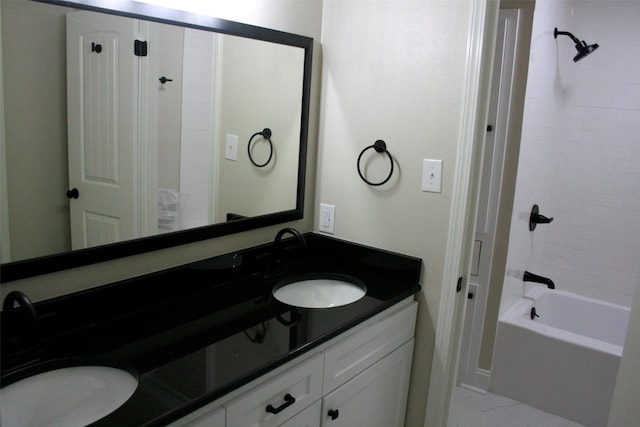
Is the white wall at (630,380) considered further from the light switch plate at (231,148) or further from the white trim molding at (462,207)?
the light switch plate at (231,148)

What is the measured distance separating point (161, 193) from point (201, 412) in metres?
0.73

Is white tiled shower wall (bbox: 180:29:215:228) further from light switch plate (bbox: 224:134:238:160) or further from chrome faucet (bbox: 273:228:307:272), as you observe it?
chrome faucet (bbox: 273:228:307:272)

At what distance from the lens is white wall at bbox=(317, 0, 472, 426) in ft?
5.65

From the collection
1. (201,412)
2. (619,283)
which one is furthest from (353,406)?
(619,283)

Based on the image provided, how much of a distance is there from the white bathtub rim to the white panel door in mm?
2144

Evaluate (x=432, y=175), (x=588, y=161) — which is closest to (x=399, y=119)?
(x=432, y=175)

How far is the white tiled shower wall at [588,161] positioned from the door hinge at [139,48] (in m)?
2.09

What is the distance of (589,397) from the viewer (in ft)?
8.29

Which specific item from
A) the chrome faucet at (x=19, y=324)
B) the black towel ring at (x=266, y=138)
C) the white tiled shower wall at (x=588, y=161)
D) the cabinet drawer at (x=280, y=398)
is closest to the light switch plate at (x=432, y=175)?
the black towel ring at (x=266, y=138)

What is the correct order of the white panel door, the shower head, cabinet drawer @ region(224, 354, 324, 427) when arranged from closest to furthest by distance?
cabinet drawer @ region(224, 354, 324, 427)
the white panel door
the shower head

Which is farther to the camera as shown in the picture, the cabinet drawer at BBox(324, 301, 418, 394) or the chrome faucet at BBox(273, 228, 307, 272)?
→ the chrome faucet at BBox(273, 228, 307, 272)

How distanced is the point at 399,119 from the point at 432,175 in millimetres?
246

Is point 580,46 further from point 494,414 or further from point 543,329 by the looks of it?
point 494,414

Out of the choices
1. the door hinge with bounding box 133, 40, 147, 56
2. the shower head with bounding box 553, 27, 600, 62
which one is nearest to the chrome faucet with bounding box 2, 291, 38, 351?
the door hinge with bounding box 133, 40, 147, 56
